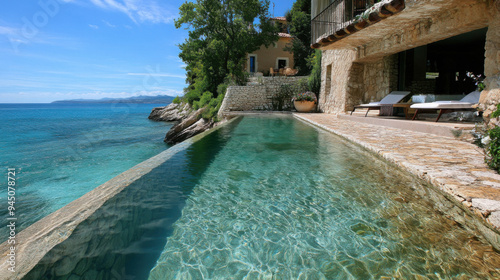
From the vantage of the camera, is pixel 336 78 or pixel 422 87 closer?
pixel 422 87

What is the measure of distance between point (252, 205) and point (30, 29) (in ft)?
14.7

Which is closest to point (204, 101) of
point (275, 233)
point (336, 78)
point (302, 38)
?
point (336, 78)

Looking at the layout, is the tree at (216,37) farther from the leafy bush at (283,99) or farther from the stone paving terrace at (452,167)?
the stone paving terrace at (452,167)

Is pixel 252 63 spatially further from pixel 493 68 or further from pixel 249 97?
pixel 493 68

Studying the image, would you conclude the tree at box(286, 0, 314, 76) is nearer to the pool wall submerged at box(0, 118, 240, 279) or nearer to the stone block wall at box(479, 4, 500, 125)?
the stone block wall at box(479, 4, 500, 125)

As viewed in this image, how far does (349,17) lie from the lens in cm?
962

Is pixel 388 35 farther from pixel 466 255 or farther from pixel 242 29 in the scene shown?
pixel 242 29

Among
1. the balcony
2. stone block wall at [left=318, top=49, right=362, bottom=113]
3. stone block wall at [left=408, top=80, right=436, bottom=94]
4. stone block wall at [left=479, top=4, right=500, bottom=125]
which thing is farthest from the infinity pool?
stone block wall at [left=408, top=80, right=436, bottom=94]

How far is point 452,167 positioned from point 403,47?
585 cm

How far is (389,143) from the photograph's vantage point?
15.1 feet

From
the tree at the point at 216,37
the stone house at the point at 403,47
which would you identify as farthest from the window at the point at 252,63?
the stone house at the point at 403,47

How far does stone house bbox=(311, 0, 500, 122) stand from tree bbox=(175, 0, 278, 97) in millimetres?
9411

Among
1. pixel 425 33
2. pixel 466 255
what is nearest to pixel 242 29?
pixel 425 33

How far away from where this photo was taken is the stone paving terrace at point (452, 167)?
2.03 meters
